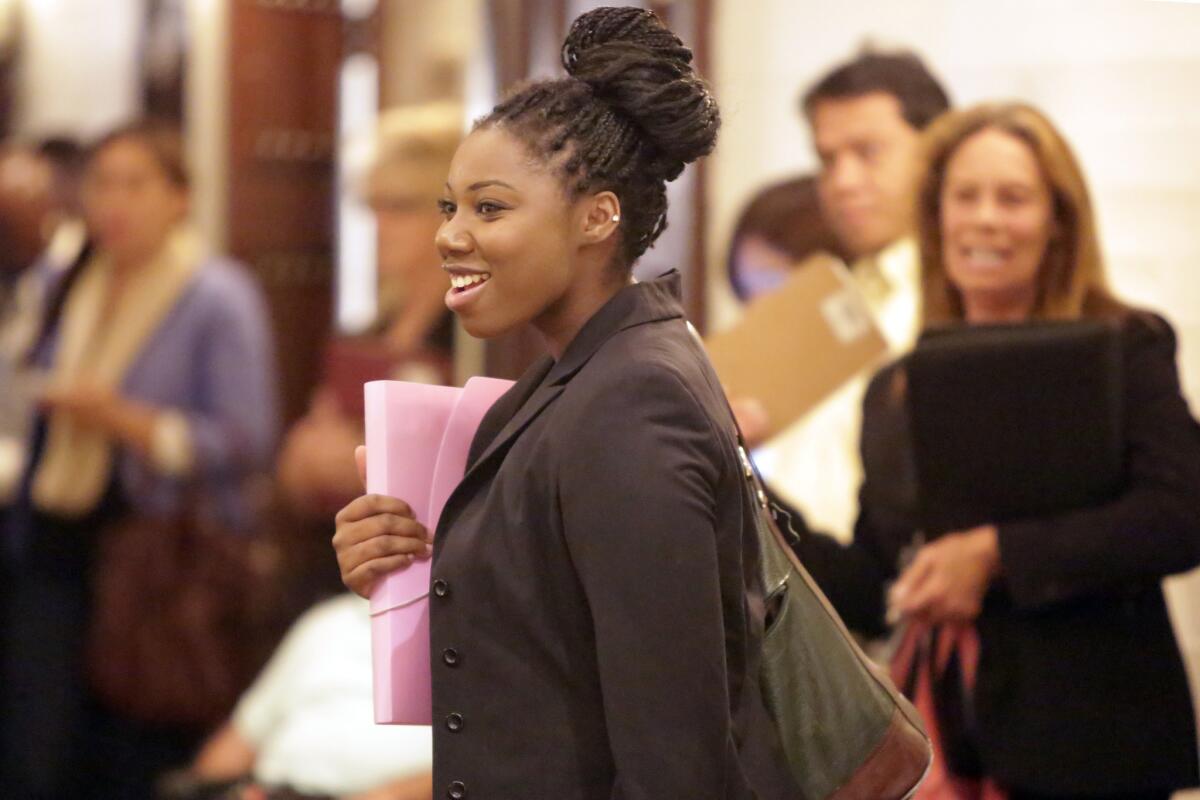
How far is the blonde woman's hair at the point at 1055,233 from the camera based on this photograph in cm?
253

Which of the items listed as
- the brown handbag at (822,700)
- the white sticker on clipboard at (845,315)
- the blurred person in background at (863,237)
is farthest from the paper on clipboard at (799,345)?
the brown handbag at (822,700)

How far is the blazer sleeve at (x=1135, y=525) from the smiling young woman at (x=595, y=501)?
870mm

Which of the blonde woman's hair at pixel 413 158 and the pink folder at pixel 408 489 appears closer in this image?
the pink folder at pixel 408 489

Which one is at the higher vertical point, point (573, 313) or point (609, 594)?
point (573, 313)

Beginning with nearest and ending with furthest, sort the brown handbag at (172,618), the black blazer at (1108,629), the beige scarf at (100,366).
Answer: the black blazer at (1108,629), the brown handbag at (172,618), the beige scarf at (100,366)

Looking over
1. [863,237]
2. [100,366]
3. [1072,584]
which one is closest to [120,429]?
[100,366]

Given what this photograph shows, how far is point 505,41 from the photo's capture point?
13.6 ft

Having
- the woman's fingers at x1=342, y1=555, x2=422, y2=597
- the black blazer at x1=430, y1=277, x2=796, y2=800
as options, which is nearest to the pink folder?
the woman's fingers at x1=342, y1=555, x2=422, y2=597

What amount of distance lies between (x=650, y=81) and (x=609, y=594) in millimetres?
451

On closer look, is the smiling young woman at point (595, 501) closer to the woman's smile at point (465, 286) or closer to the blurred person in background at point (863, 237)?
the woman's smile at point (465, 286)

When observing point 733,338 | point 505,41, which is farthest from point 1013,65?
point 505,41

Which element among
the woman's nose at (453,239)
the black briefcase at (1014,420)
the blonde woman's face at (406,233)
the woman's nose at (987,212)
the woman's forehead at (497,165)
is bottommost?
the black briefcase at (1014,420)

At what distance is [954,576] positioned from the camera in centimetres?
237

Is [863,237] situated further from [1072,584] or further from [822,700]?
[822,700]
